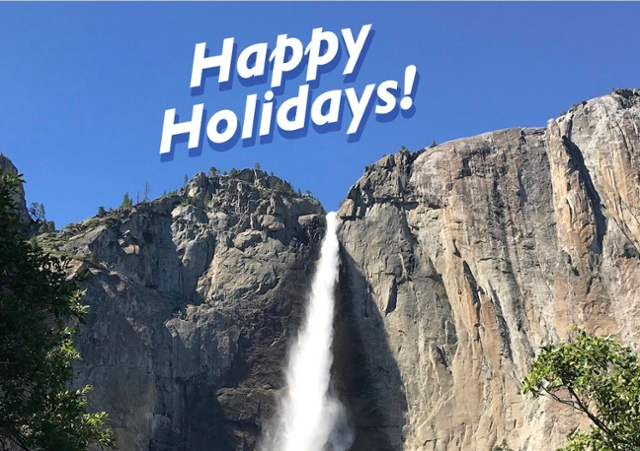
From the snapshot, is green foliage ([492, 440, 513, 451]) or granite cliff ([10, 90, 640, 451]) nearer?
green foliage ([492, 440, 513, 451])

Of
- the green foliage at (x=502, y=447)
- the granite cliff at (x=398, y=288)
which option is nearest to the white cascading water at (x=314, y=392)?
the granite cliff at (x=398, y=288)

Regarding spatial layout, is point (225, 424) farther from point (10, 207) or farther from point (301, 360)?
point (10, 207)

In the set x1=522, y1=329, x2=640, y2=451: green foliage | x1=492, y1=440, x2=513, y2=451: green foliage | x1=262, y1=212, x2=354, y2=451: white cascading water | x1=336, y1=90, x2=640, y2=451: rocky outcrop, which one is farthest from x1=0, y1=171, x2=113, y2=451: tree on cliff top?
x1=262, y1=212, x2=354, y2=451: white cascading water

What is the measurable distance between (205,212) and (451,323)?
22.4m

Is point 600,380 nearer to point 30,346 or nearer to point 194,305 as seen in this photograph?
point 30,346

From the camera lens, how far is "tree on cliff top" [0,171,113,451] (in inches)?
569

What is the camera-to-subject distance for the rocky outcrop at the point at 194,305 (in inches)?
1962

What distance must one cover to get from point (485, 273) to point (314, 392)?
49.3 ft

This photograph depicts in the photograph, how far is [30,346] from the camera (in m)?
14.5

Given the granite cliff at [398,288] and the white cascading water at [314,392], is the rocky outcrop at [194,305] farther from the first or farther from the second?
the white cascading water at [314,392]

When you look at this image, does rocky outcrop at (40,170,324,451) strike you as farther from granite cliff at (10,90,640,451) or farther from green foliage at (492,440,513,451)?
green foliage at (492,440,513,451)

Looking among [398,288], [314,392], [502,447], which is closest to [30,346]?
[502,447]

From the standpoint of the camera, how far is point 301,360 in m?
55.4

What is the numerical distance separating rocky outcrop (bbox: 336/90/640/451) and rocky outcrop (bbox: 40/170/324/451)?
540 centimetres
